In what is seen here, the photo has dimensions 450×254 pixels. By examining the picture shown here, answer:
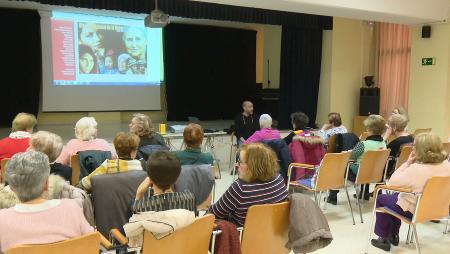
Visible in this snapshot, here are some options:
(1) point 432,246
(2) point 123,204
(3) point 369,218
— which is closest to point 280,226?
(2) point 123,204

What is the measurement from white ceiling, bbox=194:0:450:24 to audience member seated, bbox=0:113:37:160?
8.73 feet

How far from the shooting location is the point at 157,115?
31.4 ft

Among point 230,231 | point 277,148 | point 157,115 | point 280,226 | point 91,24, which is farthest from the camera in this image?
point 157,115

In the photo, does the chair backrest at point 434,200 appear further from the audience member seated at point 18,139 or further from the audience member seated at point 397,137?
the audience member seated at point 18,139

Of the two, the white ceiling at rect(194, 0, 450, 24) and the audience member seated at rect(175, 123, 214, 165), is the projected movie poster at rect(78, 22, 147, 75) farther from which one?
the audience member seated at rect(175, 123, 214, 165)

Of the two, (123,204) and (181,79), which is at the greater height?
(181,79)

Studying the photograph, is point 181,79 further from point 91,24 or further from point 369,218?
point 369,218

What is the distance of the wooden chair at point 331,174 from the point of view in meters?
3.87

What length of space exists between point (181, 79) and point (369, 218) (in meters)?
6.29

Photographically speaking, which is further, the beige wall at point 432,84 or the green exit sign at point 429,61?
the green exit sign at point 429,61

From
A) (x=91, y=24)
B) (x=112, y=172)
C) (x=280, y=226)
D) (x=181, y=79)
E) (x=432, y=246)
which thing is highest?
(x=91, y=24)

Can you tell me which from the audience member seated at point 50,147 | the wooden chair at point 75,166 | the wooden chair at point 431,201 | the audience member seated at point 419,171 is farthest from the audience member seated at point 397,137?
the audience member seated at point 50,147

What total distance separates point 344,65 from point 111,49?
4.96 metres

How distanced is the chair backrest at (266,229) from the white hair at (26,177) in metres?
1.05
